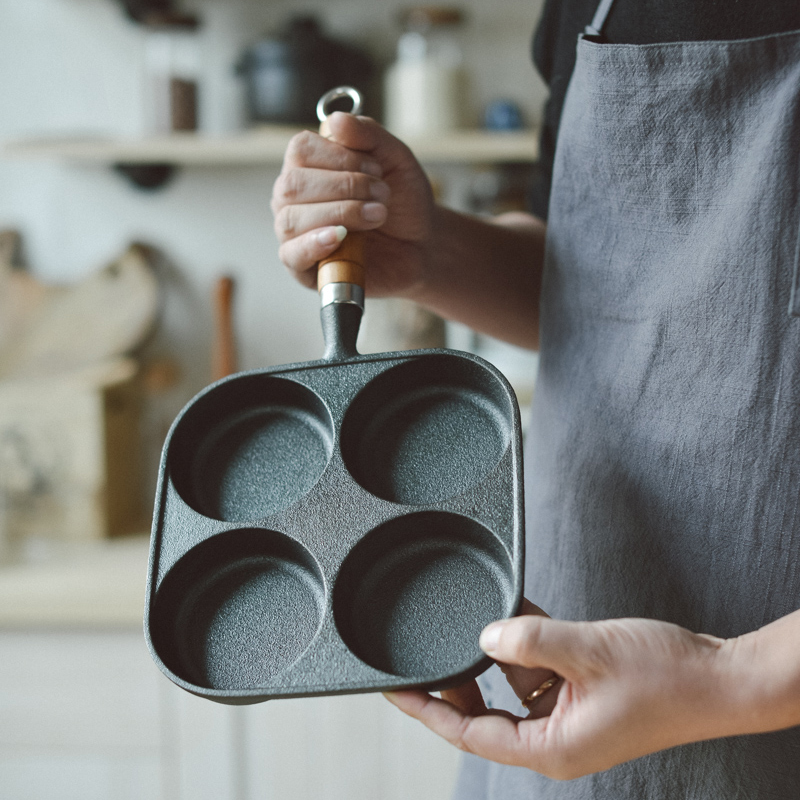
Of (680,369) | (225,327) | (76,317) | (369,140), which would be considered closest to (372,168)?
(369,140)

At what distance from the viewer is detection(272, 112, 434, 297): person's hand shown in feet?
2.12

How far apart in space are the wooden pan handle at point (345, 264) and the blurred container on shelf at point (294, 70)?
737 millimetres

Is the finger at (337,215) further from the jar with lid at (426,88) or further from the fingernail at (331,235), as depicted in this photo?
the jar with lid at (426,88)

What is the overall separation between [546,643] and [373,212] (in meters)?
0.39

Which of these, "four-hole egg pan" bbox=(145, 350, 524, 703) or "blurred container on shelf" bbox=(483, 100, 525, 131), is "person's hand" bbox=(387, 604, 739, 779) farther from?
"blurred container on shelf" bbox=(483, 100, 525, 131)

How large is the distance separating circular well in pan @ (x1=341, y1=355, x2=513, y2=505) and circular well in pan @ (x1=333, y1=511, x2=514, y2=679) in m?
0.04

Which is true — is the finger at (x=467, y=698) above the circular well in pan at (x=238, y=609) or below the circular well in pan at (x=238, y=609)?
below

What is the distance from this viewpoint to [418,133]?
1353mm

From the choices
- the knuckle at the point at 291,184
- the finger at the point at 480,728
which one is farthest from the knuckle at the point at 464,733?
the knuckle at the point at 291,184

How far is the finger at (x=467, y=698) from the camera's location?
51cm

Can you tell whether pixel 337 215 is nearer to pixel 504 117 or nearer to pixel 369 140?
pixel 369 140

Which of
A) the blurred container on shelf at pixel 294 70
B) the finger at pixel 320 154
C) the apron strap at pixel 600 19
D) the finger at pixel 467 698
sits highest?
the blurred container on shelf at pixel 294 70

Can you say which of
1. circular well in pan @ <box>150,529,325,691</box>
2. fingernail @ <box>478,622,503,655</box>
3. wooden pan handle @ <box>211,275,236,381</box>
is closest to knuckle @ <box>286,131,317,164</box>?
circular well in pan @ <box>150,529,325,691</box>

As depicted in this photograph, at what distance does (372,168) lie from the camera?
67 centimetres
